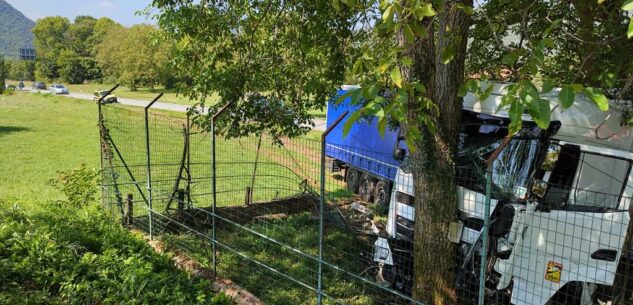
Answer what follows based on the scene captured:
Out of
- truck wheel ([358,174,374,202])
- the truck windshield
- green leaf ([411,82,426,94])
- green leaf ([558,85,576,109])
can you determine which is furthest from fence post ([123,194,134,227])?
truck wheel ([358,174,374,202])

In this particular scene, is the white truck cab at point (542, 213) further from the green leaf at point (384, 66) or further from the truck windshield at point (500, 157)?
the green leaf at point (384, 66)

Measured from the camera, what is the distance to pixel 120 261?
5.70 metres

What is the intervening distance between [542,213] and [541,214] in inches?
1.0

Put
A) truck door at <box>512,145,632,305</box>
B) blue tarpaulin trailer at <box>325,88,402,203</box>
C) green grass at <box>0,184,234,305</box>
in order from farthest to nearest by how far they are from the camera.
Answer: blue tarpaulin trailer at <box>325,88,402,203</box> < green grass at <box>0,184,234,305</box> < truck door at <box>512,145,632,305</box>

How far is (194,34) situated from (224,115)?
1.13 metres

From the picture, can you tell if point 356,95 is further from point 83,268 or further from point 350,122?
point 83,268

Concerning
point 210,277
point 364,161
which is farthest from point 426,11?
point 364,161

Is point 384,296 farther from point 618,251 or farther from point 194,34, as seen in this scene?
point 194,34

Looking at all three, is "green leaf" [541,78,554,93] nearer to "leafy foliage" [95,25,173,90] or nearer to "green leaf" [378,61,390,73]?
"green leaf" [378,61,390,73]

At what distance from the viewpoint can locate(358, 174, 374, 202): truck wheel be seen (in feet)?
44.8

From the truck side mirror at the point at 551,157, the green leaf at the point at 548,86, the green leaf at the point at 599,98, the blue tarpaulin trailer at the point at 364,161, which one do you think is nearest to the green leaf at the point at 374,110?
the green leaf at the point at 548,86

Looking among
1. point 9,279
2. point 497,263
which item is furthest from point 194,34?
point 497,263

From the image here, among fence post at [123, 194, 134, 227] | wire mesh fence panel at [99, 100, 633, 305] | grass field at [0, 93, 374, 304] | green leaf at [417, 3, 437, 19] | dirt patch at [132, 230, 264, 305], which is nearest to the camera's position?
green leaf at [417, 3, 437, 19]

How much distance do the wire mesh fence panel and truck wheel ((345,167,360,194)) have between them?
17.4 feet
